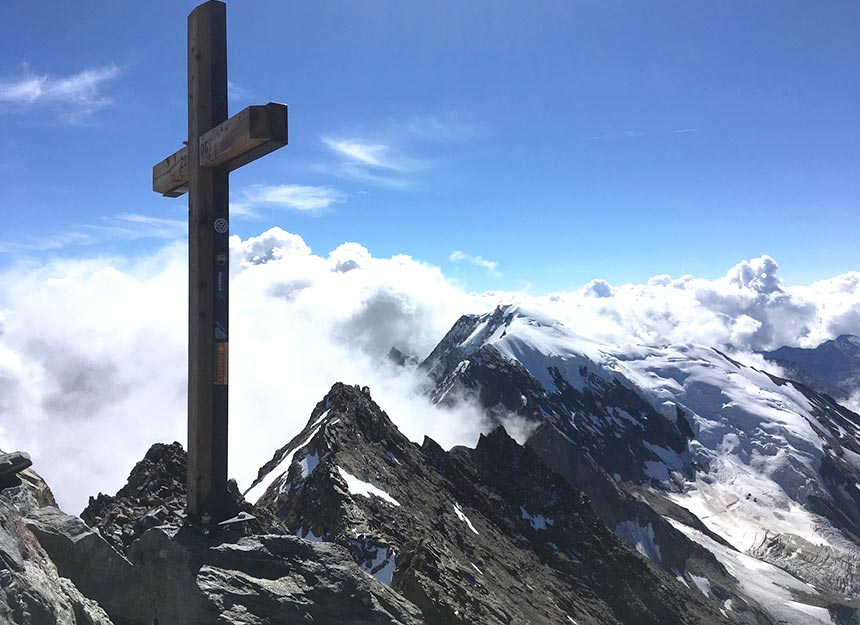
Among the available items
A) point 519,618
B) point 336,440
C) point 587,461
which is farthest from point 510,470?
point 587,461

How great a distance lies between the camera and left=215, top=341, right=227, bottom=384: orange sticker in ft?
27.5

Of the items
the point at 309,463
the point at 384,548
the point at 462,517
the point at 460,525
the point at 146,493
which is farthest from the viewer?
the point at 462,517

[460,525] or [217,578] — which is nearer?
[217,578]

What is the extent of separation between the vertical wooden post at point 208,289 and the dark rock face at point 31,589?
1504 millimetres

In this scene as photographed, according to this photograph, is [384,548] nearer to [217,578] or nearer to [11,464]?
[11,464]

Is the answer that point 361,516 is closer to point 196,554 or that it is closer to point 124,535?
point 124,535

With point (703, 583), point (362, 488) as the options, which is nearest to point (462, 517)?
point (362, 488)

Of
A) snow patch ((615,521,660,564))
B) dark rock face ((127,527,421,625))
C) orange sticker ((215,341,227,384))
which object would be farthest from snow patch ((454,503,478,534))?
snow patch ((615,521,660,564))

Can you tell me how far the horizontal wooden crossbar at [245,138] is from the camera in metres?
7.57

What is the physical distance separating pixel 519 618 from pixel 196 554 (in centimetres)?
3201

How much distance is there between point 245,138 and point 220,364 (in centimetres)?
268

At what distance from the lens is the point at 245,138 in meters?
7.61

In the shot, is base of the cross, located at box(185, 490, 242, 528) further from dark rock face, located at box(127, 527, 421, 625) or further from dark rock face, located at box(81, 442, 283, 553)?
dark rock face, located at box(81, 442, 283, 553)

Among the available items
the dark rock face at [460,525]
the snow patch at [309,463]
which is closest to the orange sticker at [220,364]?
the dark rock face at [460,525]
